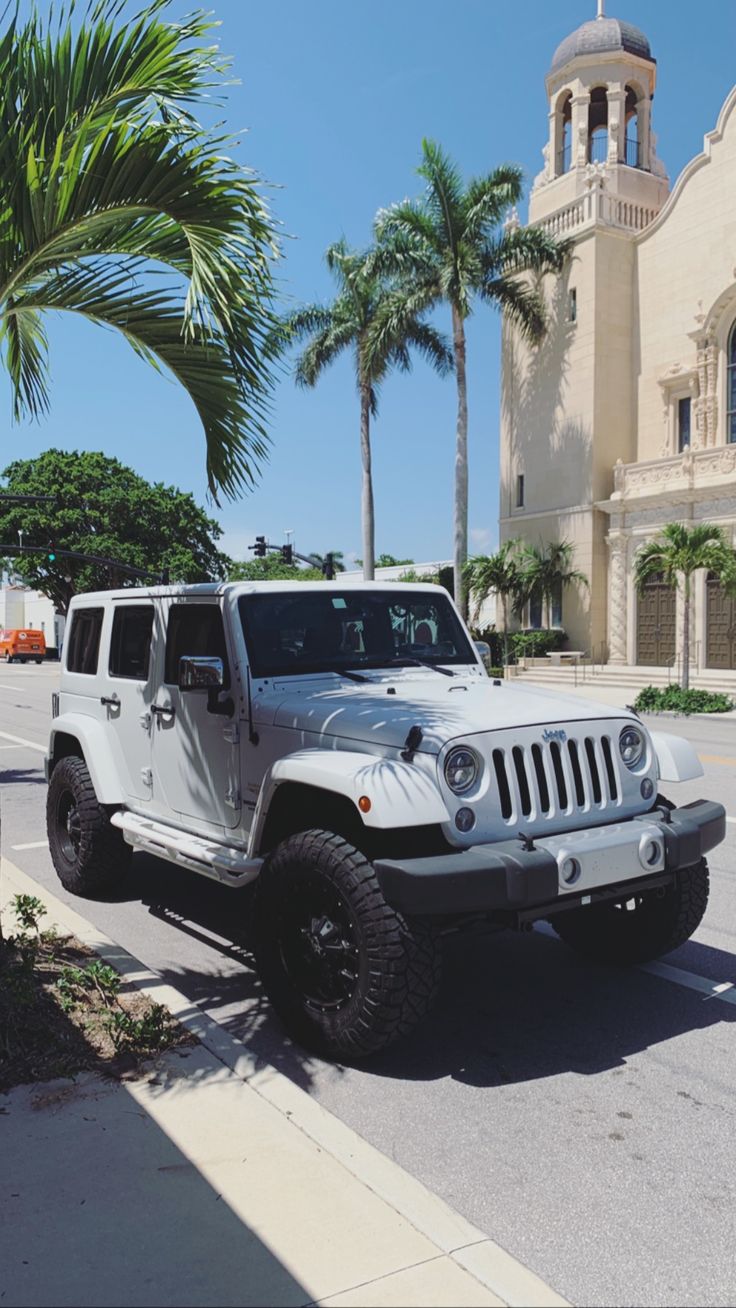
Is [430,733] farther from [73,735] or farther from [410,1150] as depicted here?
Result: [73,735]

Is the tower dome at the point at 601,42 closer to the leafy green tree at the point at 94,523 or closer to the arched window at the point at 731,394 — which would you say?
the arched window at the point at 731,394

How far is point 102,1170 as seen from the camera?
3.11 meters

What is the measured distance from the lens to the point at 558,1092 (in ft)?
12.4

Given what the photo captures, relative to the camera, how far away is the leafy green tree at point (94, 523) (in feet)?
164

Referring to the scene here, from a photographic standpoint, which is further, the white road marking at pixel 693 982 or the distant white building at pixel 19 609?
the distant white building at pixel 19 609

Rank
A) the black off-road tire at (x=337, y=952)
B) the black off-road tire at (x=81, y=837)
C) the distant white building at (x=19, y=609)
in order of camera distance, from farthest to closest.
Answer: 1. the distant white building at (x=19, y=609)
2. the black off-road tire at (x=81, y=837)
3. the black off-road tire at (x=337, y=952)

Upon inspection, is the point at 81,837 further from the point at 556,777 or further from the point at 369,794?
the point at 556,777

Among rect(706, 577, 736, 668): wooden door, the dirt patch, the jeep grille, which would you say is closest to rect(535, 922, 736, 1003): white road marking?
the jeep grille

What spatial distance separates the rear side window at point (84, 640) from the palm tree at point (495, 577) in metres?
27.2

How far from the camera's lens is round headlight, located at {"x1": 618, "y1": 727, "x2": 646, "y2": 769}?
454cm

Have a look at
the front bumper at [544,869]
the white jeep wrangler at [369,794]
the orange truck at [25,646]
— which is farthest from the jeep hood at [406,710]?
the orange truck at [25,646]

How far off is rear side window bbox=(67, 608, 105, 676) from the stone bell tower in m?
28.8

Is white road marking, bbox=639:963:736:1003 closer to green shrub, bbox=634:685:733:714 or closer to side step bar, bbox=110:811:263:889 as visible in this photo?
side step bar, bbox=110:811:263:889

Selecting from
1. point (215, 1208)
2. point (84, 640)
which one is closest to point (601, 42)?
point (84, 640)
